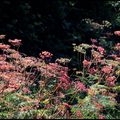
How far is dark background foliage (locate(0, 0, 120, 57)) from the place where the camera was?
1073cm

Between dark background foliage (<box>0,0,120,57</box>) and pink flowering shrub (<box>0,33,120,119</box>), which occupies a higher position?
dark background foliage (<box>0,0,120,57</box>)

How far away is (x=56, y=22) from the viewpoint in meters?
12.0

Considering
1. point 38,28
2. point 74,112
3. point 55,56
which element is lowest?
point 74,112

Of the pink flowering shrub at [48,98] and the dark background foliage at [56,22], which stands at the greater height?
the dark background foliage at [56,22]

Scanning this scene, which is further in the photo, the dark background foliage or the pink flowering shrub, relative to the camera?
the dark background foliage

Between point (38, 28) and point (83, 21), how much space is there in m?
2.02

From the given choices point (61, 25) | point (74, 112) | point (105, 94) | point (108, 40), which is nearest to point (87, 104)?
point (74, 112)

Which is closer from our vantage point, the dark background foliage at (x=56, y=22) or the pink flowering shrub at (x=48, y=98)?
the pink flowering shrub at (x=48, y=98)

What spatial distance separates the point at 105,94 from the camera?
777 cm

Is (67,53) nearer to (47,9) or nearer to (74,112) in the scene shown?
(47,9)

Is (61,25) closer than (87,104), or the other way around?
(87,104)

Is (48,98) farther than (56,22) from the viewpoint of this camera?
No

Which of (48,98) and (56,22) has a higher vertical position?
(56,22)

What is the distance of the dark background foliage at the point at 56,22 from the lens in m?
10.7
